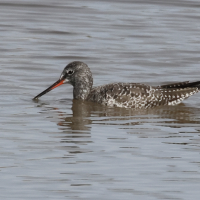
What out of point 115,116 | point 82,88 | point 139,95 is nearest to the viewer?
point 115,116

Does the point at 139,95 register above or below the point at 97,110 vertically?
above

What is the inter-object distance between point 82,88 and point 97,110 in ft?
3.34

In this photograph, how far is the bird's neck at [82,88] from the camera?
13.0 metres

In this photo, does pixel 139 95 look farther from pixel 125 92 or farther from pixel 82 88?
pixel 82 88

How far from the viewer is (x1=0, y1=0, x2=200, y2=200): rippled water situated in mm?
7551

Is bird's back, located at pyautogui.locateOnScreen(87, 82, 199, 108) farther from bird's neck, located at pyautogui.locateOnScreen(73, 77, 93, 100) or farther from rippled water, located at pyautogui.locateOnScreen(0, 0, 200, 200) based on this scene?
bird's neck, located at pyautogui.locateOnScreen(73, 77, 93, 100)

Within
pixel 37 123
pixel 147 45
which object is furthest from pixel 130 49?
pixel 37 123

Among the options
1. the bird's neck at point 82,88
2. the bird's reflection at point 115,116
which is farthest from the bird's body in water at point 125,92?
the bird's reflection at point 115,116

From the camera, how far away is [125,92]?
1229cm

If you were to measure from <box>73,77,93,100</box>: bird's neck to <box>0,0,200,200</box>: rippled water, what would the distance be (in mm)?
193

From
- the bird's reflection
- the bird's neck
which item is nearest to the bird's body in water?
the bird's neck

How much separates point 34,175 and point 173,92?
5.35m

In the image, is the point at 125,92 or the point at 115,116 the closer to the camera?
the point at 115,116

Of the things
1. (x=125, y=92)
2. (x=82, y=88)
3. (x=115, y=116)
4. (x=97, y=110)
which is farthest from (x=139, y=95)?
(x=82, y=88)
